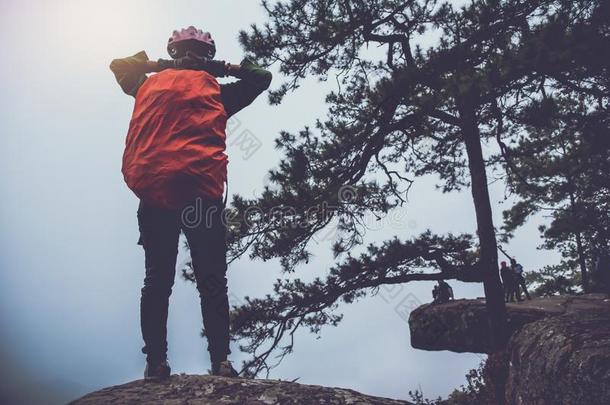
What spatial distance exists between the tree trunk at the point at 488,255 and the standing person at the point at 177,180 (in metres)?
6.62

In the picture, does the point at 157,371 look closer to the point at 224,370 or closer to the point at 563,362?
the point at 224,370

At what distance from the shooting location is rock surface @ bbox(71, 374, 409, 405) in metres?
1.96

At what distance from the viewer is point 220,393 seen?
2035mm

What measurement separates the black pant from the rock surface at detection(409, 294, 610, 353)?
1035 cm

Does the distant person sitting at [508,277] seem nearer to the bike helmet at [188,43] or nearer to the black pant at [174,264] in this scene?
the black pant at [174,264]

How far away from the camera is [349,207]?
7.62m

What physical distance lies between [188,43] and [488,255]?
7194mm

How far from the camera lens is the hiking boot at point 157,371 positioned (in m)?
2.20

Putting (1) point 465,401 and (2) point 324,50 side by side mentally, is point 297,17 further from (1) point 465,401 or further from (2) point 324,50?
(1) point 465,401

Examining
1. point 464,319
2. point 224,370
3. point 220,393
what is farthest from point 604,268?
point 220,393

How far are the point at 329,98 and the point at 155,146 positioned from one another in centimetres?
627

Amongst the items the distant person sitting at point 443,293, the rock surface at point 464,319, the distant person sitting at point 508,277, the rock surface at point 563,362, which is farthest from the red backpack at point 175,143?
the distant person sitting at point 508,277

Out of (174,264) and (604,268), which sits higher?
(604,268)

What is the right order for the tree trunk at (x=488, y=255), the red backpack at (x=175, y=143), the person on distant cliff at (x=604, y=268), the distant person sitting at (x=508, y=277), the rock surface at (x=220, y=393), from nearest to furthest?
the rock surface at (x=220, y=393), the red backpack at (x=175, y=143), the tree trunk at (x=488, y=255), the person on distant cliff at (x=604, y=268), the distant person sitting at (x=508, y=277)
